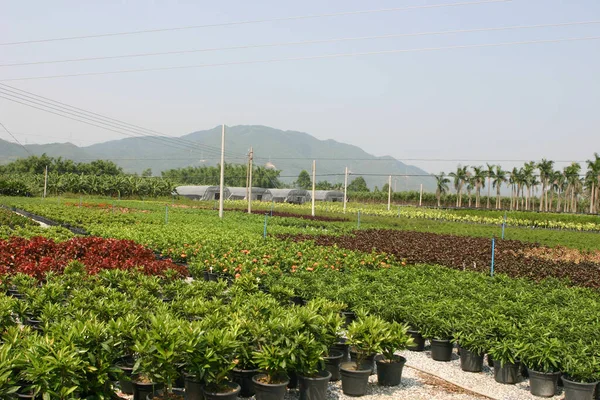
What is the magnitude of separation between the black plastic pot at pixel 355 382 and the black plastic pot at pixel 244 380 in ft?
3.79

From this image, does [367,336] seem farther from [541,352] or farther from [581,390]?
[581,390]

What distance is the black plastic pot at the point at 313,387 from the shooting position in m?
6.43

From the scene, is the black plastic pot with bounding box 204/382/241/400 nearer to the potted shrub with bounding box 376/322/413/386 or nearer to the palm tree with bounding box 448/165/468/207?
the potted shrub with bounding box 376/322/413/386

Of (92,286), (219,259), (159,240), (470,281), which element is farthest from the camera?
(159,240)

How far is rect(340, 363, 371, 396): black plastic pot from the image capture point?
6.82 meters

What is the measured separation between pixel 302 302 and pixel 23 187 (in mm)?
61414

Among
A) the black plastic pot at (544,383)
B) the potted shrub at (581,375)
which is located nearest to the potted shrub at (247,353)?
the black plastic pot at (544,383)

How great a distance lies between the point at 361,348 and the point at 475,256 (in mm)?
12125

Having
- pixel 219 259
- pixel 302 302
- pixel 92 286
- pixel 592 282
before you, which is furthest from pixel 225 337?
pixel 592 282

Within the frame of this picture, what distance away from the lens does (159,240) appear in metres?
18.2

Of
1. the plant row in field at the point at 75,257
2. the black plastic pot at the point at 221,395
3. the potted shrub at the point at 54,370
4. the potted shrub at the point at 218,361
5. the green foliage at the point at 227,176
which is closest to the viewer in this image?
the potted shrub at the point at 54,370

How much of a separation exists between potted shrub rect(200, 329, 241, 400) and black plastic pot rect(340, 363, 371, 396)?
1546mm

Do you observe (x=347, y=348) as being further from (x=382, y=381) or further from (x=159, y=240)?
(x=159, y=240)

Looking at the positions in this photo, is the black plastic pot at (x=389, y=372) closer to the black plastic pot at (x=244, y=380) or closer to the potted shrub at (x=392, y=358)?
the potted shrub at (x=392, y=358)
